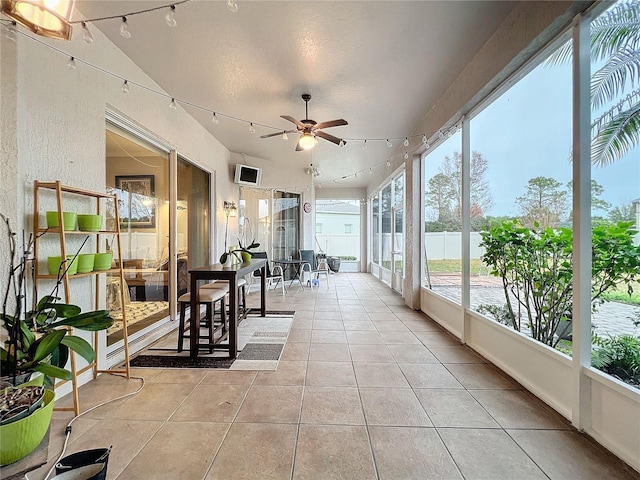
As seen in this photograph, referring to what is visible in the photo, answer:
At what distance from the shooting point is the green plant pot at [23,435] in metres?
1.25

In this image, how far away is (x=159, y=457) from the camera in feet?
5.09

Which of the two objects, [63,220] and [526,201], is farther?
[526,201]

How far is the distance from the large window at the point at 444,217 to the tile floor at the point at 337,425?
3.68ft

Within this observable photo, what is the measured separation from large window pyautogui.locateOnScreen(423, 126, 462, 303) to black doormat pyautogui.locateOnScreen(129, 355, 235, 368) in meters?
2.69

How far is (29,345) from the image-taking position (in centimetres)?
157

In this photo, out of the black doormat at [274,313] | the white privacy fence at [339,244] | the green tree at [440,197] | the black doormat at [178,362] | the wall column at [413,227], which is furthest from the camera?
the white privacy fence at [339,244]

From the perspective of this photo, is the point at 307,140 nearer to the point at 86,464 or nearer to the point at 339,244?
the point at 86,464

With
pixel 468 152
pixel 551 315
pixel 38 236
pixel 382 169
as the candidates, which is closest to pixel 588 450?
pixel 551 315

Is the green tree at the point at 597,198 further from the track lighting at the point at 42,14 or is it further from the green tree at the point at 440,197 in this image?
the track lighting at the point at 42,14

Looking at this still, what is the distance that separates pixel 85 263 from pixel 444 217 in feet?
12.6

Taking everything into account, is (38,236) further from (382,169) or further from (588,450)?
(382,169)

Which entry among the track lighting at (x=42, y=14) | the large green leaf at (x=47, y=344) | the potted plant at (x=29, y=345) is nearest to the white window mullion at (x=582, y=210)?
the track lighting at (x=42, y=14)

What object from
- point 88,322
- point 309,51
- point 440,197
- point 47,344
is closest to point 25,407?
point 47,344

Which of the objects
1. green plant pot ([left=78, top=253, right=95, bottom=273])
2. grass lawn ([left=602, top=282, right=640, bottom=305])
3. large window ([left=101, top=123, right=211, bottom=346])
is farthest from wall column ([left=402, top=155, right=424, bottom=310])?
green plant pot ([left=78, top=253, right=95, bottom=273])
